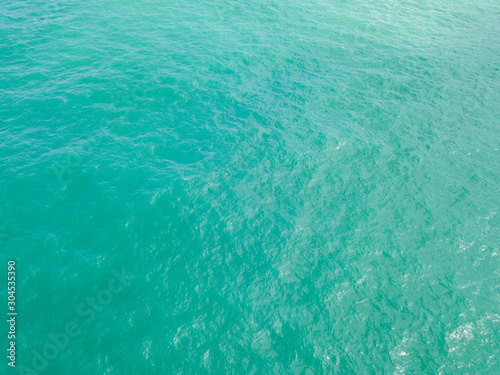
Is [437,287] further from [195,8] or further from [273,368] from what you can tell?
[195,8]

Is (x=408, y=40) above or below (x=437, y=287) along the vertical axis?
above

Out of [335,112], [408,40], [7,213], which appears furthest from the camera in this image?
[408,40]

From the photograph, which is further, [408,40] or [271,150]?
[408,40]

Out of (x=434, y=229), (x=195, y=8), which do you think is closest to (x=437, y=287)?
(x=434, y=229)

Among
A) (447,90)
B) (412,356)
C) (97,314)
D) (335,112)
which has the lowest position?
(97,314)

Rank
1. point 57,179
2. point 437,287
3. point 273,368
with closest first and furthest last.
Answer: point 273,368, point 437,287, point 57,179

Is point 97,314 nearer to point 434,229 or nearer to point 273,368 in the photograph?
point 273,368
